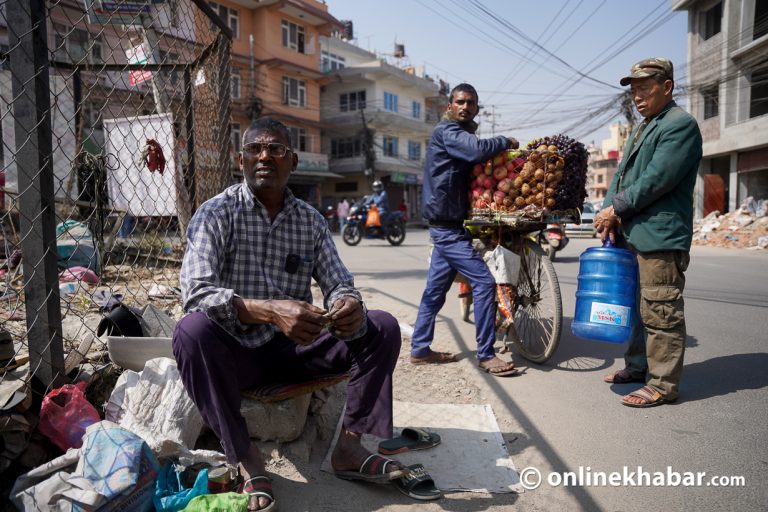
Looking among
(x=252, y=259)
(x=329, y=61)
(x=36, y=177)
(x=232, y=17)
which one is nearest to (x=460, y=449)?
(x=252, y=259)

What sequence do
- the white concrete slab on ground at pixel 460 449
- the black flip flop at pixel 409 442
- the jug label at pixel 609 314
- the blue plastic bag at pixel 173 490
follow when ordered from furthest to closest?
the jug label at pixel 609 314 < the black flip flop at pixel 409 442 < the white concrete slab on ground at pixel 460 449 < the blue plastic bag at pixel 173 490

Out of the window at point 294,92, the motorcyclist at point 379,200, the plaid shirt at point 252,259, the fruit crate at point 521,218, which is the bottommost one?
the plaid shirt at point 252,259

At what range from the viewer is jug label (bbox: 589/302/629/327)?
3.08 meters

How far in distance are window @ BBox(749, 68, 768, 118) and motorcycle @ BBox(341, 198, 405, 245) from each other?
1556cm

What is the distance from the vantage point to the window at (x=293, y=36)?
2864 cm

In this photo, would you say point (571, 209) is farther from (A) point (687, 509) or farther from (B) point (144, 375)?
(B) point (144, 375)

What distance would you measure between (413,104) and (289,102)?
11948mm

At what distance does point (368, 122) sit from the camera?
108 feet

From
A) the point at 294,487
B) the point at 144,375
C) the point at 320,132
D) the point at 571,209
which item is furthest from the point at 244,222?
the point at 320,132

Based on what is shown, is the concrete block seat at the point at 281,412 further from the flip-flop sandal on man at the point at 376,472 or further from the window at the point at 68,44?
the window at the point at 68,44

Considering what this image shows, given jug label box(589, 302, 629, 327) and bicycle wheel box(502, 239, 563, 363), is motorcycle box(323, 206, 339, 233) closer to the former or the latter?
bicycle wheel box(502, 239, 563, 363)

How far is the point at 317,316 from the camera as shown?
1937 mm

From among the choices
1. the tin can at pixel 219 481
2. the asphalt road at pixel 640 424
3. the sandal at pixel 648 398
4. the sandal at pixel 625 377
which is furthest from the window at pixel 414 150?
the tin can at pixel 219 481

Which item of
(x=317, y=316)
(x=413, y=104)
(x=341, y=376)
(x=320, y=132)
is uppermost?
(x=413, y=104)
